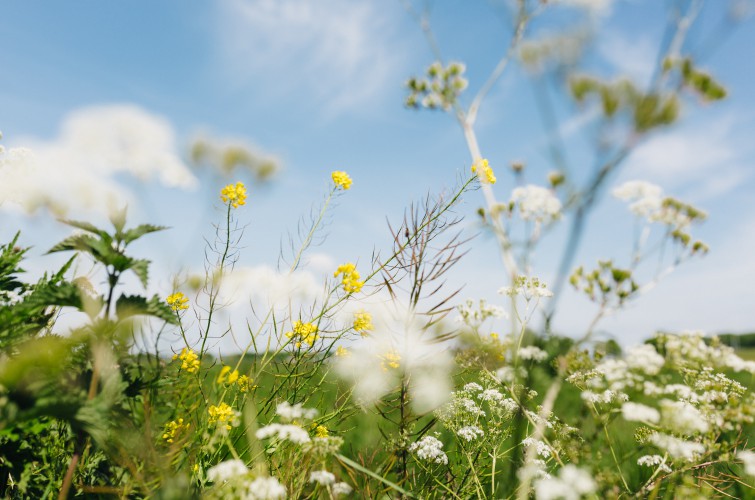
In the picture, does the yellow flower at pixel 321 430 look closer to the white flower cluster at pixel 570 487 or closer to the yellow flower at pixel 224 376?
the yellow flower at pixel 224 376

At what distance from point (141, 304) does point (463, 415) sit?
1.81 meters

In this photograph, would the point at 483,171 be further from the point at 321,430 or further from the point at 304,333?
the point at 321,430

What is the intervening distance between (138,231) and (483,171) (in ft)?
5.62

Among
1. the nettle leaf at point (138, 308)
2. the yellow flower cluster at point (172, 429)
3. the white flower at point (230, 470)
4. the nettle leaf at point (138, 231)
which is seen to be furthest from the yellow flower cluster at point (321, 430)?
the nettle leaf at point (138, 231)

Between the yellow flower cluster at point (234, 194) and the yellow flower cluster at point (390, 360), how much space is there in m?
1.12

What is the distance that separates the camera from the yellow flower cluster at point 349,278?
224 centimetres

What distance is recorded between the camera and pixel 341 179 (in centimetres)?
264

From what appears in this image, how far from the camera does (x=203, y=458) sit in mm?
1874

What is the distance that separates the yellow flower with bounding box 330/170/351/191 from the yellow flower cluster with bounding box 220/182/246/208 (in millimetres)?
549

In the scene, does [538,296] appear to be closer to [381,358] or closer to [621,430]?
[381,358]

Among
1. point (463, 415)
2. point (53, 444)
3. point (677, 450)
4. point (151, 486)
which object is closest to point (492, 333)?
point (463, 415)

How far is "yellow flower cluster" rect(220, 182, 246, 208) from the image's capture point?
229 cm

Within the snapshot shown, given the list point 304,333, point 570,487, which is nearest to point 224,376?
point 304,333

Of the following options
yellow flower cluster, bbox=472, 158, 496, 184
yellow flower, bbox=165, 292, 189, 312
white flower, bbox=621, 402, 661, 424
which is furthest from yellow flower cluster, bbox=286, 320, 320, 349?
white flower, bbox=621, 402, 661, 424
